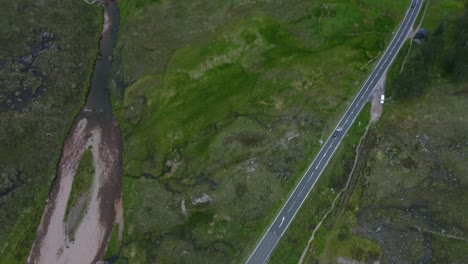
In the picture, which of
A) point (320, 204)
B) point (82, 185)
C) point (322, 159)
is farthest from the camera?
point (82, 185)

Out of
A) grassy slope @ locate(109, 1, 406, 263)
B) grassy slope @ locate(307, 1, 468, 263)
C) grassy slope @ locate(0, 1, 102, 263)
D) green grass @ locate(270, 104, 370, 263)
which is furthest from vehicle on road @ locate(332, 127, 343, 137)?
grassy slope @ locate(0, 1, 102, 263)

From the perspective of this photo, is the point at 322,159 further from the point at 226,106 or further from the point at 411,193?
the point at 226,106

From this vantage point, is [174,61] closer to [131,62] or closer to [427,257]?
[131,62]

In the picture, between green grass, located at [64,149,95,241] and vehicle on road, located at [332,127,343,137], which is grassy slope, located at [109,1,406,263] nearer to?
vehicle on road, located at [332,127,343,137]

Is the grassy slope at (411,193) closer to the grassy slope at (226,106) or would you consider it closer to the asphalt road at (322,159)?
the asphalt road at (322,159)

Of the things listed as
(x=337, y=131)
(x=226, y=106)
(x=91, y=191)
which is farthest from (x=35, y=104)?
(x=337, y=131)

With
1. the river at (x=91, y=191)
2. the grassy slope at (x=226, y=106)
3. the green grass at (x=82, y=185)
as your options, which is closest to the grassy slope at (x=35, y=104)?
the river at (x=91, y=191)
